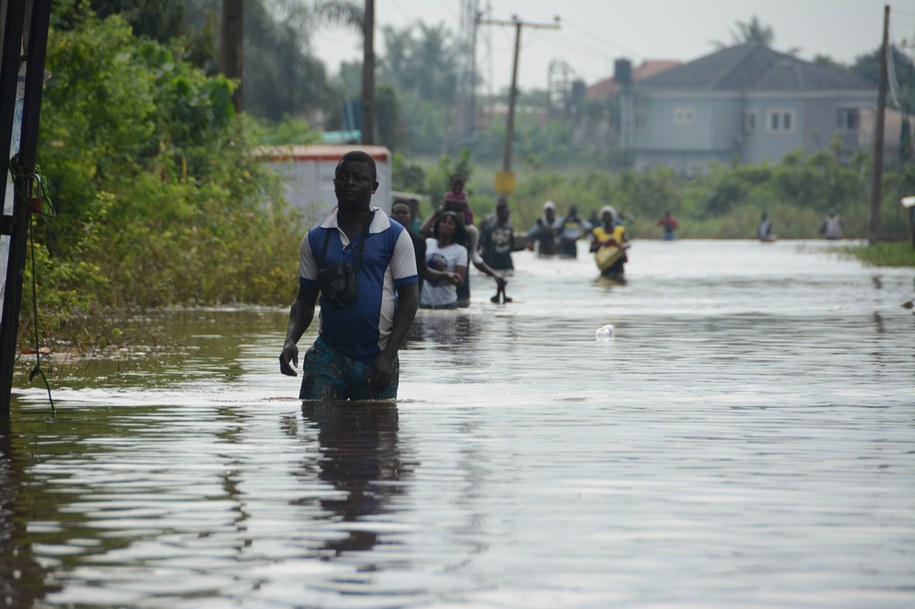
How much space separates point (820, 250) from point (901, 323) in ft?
138

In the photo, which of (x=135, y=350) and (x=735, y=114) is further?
(x=735, y=114)

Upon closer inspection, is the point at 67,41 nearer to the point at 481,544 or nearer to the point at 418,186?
the point at 481,544

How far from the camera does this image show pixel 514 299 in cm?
2953

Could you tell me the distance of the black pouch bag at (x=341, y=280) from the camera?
437 inches

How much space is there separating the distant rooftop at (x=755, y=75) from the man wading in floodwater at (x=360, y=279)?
11306 centimetres

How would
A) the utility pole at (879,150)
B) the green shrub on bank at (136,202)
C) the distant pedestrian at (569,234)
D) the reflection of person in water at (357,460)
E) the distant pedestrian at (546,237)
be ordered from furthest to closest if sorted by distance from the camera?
the utility pole at (879,150) < the distant pedestrian at (546,237) < the distant pedestrian at (569,234) < the green shrub on bank at (136,202) < the reflection of person in water at (357,460)

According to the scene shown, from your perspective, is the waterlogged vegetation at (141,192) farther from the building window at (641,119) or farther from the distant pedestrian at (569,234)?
the building window at (641,119)

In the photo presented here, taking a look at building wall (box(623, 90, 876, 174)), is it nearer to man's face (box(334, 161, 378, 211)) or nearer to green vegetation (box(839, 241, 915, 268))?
green vegetation (box(839, 241, 915, 268))

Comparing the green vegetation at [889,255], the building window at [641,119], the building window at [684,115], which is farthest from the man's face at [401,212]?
the building window at [641,119]

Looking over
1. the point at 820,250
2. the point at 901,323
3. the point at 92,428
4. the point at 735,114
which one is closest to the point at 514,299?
the point at 901,323

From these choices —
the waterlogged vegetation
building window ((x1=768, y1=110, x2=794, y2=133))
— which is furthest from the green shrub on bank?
building window ((x1=768, y1=110, x2=794, y2=133))

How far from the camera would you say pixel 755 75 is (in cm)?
12419

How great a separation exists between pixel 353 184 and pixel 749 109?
115162 mm

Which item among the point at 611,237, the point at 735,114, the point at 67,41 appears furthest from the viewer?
the point at 735,114
